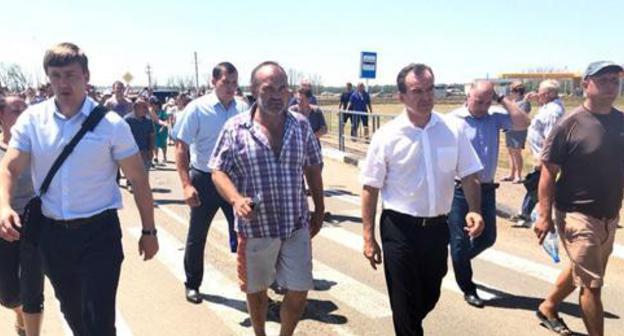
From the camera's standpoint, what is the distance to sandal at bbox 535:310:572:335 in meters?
4.82

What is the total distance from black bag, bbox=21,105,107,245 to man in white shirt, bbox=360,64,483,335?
5.55 feet

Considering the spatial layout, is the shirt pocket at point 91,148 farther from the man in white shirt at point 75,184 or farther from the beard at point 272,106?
the beard at point 272,106

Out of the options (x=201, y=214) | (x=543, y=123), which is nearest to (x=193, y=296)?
(x=201, y=214)

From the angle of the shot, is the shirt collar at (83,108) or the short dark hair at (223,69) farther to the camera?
the short dark hair at (223,69)

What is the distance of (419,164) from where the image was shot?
3.86 m

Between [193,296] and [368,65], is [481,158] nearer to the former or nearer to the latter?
[193,296]

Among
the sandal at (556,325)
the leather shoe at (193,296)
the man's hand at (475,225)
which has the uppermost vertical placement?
the man's hand at (475,225)

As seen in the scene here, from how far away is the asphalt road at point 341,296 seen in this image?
506cm

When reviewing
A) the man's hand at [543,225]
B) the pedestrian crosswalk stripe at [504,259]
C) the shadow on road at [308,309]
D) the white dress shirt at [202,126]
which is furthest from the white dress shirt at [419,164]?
the pedestrian crosswalk stripe at [504,259]

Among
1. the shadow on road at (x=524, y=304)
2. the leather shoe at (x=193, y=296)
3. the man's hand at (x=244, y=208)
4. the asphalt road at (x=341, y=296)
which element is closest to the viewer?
the man's hand at (x=244, y=208)

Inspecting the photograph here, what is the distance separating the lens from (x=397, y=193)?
3.94 metres

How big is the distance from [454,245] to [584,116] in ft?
6.05

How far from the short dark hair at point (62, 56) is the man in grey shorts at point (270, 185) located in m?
1.16

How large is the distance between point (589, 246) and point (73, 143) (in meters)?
3.32
